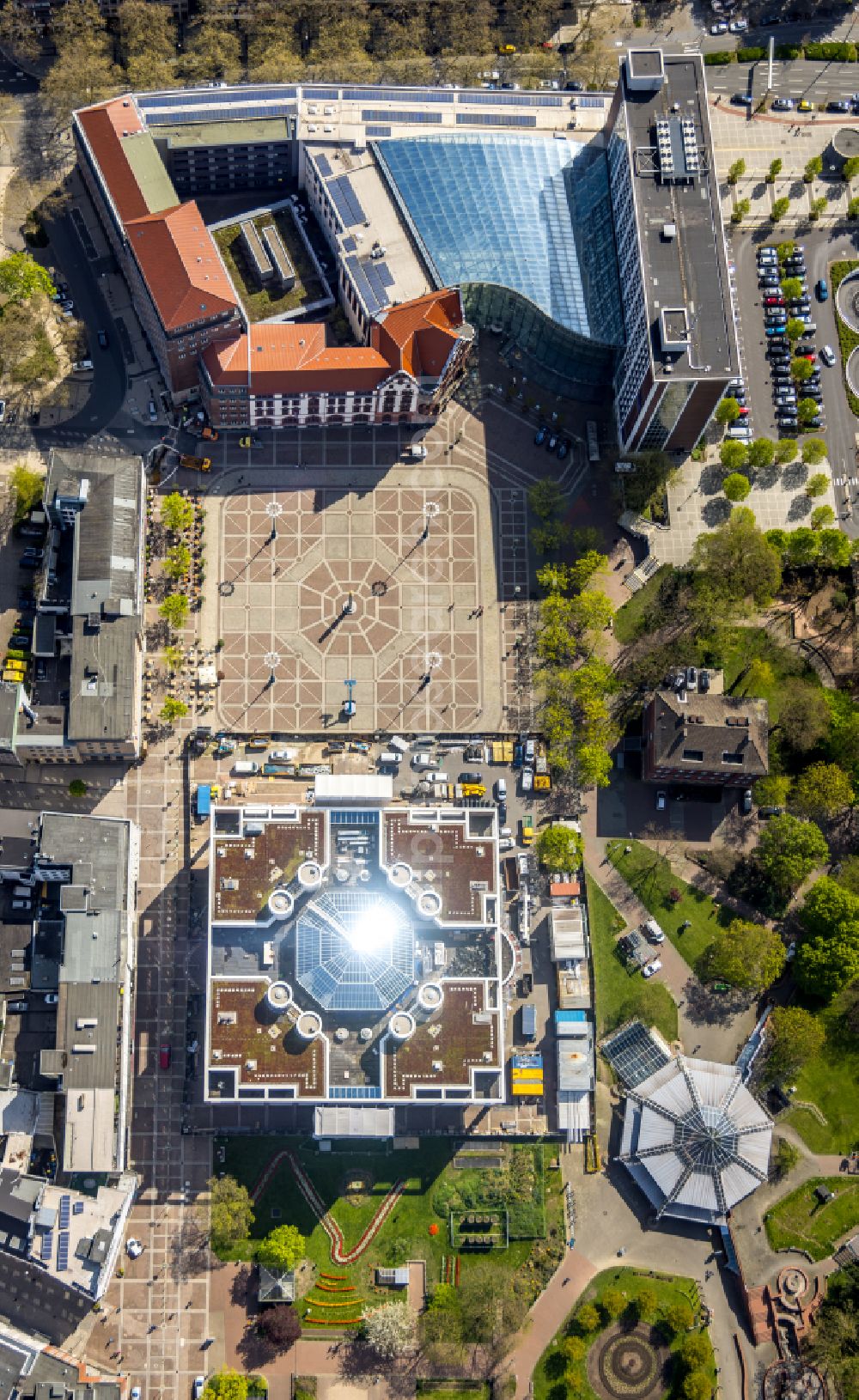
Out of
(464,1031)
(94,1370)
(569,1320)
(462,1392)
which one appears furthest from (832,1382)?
(94,1370)

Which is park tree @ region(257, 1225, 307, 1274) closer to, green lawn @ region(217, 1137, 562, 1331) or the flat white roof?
green lawn @ region(217, 1137, 562, 1331)

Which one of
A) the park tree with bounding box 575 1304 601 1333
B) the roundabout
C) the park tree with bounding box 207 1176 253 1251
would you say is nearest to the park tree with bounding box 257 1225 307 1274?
the park tree with bounding box 207 1176 253 1251

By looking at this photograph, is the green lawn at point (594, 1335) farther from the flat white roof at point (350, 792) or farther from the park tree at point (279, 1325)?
the flat white roof at point (350, 792)

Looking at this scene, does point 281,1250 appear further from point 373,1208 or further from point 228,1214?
point 373,1208

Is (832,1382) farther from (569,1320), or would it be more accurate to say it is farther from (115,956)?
(115,956)

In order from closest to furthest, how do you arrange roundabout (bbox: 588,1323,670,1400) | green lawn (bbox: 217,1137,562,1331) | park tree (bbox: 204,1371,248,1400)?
1. park tree (bbox: 204,1371,248,1400)
2. roundabout (bbox: 588,1323,670,1400)
3. green lawn (bbox: 217,1137,562,1331)

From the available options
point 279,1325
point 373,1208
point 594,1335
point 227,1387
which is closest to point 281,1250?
point 279,1325
